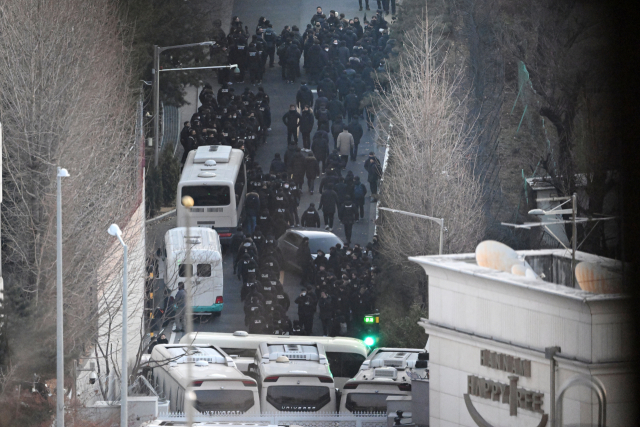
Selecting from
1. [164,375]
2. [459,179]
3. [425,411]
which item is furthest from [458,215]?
[425,411]

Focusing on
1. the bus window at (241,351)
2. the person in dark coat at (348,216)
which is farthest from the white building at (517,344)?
the person in dark coat at (348,216)

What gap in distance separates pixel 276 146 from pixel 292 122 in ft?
10.0

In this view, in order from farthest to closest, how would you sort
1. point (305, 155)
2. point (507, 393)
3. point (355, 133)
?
point (355, 133) < point (305, 155) < point (507, 393)

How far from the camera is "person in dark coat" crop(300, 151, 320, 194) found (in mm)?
45219

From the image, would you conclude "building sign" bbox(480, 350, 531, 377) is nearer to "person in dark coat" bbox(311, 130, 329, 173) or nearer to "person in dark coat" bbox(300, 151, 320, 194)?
"person in dark coat" bbox(300, 151, 320, 194)

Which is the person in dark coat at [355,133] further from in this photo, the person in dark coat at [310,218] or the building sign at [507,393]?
the building sign at [507,393]

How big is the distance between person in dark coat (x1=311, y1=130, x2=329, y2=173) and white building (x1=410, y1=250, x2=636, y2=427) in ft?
81.0

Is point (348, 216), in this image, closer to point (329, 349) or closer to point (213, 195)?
point (213, 195)

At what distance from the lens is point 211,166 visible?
4288 centimetres

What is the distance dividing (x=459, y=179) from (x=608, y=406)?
929 inches

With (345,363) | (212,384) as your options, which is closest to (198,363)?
(212,384)

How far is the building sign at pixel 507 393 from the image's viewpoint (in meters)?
19.1

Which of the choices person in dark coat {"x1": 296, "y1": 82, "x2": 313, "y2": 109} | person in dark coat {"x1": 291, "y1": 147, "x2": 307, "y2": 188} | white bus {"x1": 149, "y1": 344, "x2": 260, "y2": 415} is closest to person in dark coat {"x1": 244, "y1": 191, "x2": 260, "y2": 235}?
person in dark coat {"x1": 291, "y1": 147, "x2": 307, "y2": 188}

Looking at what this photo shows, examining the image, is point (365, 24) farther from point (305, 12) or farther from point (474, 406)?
point (474, 406)
